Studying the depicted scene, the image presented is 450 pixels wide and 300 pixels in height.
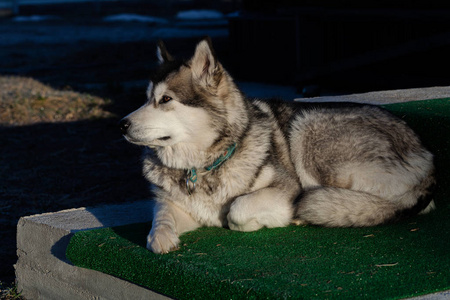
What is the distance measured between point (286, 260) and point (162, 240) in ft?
2.47

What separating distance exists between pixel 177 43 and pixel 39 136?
10.3 m

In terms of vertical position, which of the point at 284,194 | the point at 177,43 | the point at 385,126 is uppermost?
the point at 385,126

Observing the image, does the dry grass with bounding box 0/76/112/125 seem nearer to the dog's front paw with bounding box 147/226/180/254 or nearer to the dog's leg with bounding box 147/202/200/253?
the dog's leg with bounding box 147/202/200/253

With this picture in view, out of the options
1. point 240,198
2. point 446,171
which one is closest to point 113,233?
point 240,198

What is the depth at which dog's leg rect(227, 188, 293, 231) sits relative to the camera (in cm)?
419

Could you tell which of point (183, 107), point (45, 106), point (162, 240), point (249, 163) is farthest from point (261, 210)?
point (45, 106)

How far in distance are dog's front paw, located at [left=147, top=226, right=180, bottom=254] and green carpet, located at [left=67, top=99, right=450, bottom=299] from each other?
2.3 inches

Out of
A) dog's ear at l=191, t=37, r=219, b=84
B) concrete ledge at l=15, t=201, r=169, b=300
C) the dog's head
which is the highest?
dog's ear at l=191, t=37, r=219, b=84

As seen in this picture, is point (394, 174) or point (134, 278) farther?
point (394, 174)

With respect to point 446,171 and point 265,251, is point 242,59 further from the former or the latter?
point 265,251

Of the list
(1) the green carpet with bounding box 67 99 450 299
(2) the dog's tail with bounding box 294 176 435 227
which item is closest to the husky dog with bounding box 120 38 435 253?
(2) the dog's tail with bounding box 294 176 435 227

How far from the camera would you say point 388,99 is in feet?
19.9

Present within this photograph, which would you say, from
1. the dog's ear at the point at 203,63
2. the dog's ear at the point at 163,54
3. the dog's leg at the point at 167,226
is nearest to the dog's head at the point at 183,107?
the dog's ear at the point at 203,63

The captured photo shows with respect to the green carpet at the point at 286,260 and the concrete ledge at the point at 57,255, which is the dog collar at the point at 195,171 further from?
the concrete ledge at the point at 57,255
